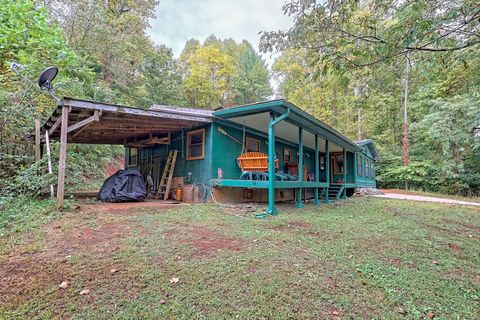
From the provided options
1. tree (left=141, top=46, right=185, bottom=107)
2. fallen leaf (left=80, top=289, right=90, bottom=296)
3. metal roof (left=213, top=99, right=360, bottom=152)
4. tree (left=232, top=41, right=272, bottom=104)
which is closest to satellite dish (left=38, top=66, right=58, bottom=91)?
metal roof (left=213, top=99, right=360, bottom=152)

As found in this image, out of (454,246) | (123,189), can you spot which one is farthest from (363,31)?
(123,189)

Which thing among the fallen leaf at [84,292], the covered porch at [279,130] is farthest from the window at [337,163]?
the fallen leaf at [84,292]

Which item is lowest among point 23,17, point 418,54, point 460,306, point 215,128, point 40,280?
point 460,306

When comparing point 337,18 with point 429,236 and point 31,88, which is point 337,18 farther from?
point 31,88

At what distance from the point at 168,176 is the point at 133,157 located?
135 inches

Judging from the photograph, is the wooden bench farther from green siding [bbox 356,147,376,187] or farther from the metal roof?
green siding [bbox 356,147,376,187]

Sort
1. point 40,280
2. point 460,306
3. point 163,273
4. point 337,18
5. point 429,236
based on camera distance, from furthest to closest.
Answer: point 429,236 → point 337,18 → point 163,273 → point 40,280 → point 460,306

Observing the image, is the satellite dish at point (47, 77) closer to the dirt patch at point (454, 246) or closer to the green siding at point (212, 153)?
the green siding at point (212, 153)

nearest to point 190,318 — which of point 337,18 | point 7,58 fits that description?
point 337,18

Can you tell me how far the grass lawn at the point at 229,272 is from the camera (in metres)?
1.88

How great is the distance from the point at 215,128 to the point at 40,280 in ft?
18.4

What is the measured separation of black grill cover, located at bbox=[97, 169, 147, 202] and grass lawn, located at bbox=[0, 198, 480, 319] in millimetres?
2533

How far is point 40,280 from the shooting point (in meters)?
2.21

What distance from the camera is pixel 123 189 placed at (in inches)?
275
